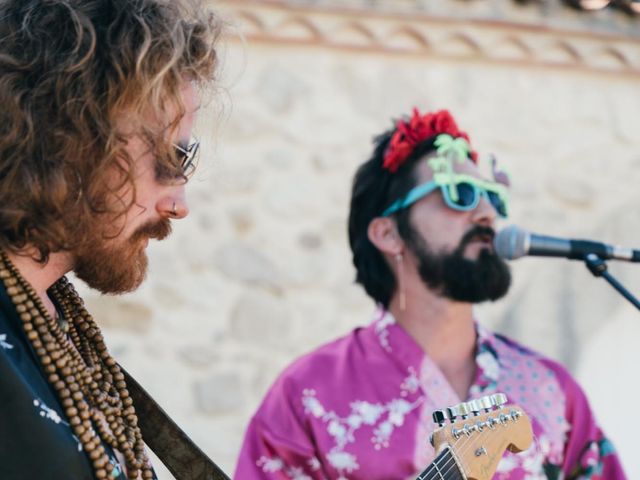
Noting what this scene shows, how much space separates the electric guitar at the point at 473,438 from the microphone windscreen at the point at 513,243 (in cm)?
44

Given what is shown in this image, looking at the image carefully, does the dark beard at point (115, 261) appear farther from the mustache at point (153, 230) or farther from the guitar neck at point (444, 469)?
the guitar neck at point (444, 469)

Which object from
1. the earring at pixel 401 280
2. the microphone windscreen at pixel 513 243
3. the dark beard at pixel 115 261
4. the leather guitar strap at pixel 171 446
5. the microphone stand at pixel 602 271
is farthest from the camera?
the earring at pixel 401 280

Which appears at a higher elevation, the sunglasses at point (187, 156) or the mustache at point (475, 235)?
the mustache at point (475, 235)

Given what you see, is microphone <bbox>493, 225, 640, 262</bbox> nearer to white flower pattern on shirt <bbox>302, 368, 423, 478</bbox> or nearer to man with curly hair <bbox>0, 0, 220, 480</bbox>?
white flower pattern on shirt <bbox>302, 368, 423, 478</bbox>

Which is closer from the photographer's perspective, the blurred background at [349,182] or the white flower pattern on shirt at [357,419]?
the white flower pattern on shirt at [357,419]

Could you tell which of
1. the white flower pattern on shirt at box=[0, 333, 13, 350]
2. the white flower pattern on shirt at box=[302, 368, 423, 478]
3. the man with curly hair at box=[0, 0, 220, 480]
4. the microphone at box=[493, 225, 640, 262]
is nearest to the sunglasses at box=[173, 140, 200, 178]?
the man with curly hair at box=[0, 0, 220, 480]

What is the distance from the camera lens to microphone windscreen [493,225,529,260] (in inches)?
113

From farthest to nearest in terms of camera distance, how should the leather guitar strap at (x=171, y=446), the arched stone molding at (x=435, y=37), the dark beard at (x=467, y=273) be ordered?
the arched stone molding at (x=435, y=37)
the dark beard at (x=467, y=273)
the leather guitar strap at (x=171, y=446)

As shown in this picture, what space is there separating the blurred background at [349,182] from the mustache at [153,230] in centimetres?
234

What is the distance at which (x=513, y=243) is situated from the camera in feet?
9.52

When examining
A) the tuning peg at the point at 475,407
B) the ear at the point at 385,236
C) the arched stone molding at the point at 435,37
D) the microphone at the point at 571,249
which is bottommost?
the tuning peg at the point at 475,407

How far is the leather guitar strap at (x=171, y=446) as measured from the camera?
234 cm

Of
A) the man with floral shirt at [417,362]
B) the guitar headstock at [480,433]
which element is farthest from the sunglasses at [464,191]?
the guitar headstock at [480,433]

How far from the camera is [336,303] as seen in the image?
15.8 ft
